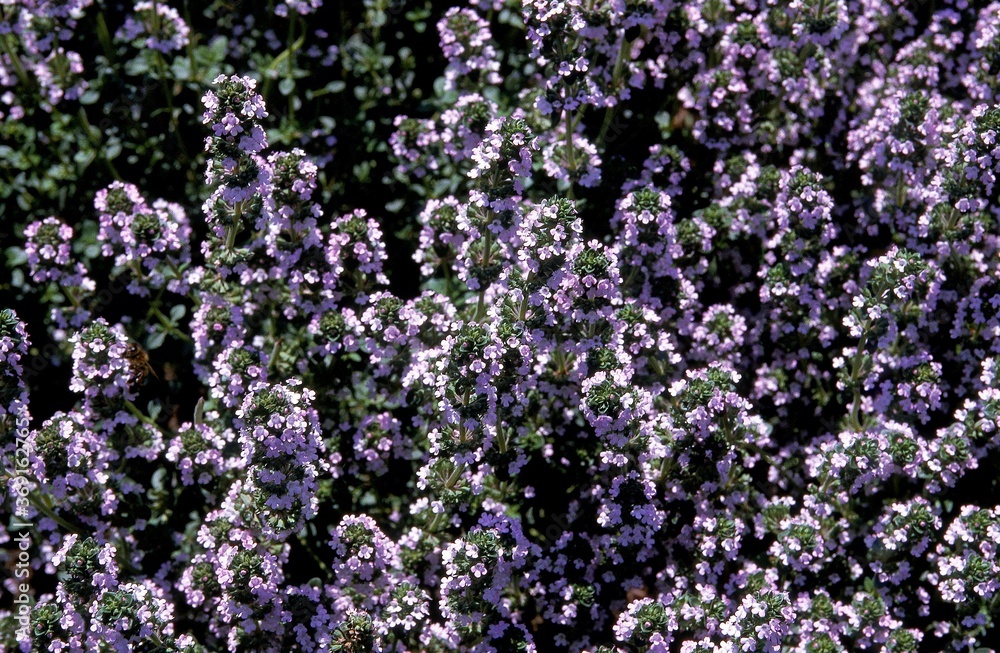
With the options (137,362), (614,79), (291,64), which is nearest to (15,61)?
(291,64)

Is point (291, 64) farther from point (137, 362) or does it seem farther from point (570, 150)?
point (137, 362)

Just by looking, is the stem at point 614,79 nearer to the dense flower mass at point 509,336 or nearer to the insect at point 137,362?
the dense flower mass at point 509,336

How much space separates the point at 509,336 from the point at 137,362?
3.02 meters

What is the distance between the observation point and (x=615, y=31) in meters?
8.82

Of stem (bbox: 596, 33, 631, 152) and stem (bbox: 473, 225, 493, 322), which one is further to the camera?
stem (bbox: 596, 33, 631, 152)

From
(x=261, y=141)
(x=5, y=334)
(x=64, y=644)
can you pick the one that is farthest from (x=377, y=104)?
(x=64, y=644)

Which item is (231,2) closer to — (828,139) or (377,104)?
(377,104)

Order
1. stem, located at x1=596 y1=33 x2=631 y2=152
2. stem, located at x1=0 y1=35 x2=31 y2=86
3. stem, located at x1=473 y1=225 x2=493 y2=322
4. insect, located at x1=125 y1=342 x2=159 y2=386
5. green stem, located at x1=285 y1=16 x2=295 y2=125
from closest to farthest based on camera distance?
stem, located at x1=473 y1=225 x2=493 y2=322
insect, located at x1=125 y1=342 x2=159 y2=386
stem, located at x1=596 y1=33 x2=631 y2=152
stem, located at x1=0 y1=35 x2=31 y2=86
green stem, located at x1=285 y1=16 x2=295 y2=125

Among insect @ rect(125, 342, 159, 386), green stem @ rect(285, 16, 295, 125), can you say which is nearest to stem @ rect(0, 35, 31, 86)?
green stem @ rect(285, 16, 295, 125)

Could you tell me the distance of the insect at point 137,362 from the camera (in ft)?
26.6

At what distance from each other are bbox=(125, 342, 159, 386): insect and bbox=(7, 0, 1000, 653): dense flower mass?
0.03 meters

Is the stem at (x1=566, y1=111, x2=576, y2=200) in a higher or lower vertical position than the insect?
A: higher

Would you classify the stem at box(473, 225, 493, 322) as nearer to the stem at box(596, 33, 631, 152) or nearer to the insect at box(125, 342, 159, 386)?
the stem at box(596, 33, 631, 152)

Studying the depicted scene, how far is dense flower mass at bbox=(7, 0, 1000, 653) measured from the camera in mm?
7363
